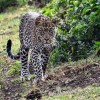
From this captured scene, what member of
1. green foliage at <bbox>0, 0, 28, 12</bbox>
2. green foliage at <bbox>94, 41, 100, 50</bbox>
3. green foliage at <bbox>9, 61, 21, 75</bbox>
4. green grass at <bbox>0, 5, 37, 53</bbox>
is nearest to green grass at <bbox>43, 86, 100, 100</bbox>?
green foliage at <bbox>94, 41, 100, 50</bbox>

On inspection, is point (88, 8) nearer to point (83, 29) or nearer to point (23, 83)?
point (83, 29)

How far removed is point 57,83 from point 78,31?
2.47m

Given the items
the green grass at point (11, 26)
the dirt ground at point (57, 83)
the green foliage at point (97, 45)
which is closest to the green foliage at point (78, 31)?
the green foliage at point (97, 45)

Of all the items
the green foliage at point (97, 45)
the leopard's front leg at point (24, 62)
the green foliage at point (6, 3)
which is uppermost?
the green foliage at point (6, 3)

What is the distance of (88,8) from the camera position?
11.4 meters

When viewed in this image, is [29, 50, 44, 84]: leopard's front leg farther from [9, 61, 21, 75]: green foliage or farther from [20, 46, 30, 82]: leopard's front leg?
[9, 61, 21, 75]: green foliage

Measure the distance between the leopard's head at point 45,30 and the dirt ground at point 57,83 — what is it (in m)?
0.77

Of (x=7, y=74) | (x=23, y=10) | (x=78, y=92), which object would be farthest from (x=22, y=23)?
(x=23, y=10)

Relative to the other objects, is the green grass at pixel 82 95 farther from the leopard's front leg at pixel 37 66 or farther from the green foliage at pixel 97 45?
the green foliage at pixel 97 45

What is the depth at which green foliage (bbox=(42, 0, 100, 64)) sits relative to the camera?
1132cm

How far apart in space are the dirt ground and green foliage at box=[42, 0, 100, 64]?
120 cm

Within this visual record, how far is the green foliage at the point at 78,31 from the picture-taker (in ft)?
37.1

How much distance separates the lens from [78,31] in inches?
451

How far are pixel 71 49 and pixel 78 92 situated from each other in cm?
357
